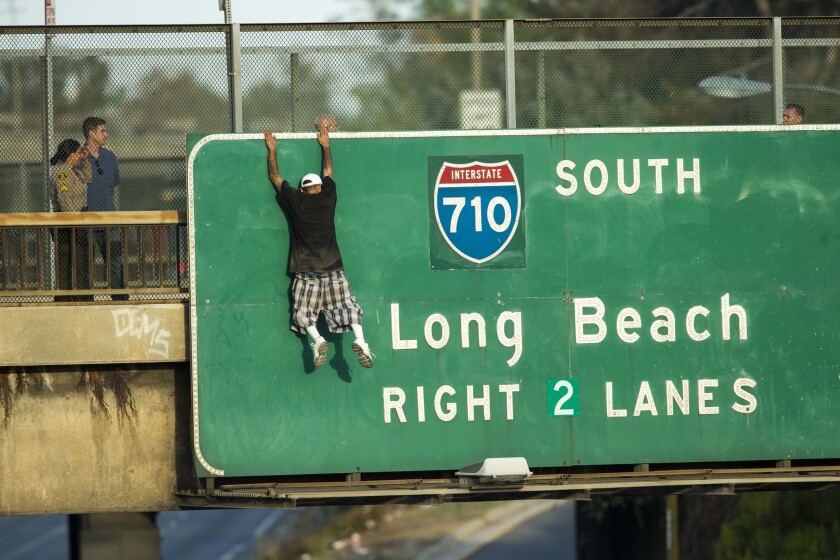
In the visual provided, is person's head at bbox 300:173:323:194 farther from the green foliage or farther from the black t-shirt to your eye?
the green foliage

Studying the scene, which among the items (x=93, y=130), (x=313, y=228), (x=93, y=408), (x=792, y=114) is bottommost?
(x=93, y=408)

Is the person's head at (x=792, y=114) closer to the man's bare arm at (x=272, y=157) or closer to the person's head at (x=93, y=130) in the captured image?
the man's bare arm at (x=272, y=157)

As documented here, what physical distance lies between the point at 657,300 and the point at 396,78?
355cm

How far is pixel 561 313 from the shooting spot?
520 inches

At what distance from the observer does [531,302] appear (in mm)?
13188

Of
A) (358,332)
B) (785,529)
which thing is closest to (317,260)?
(358,332)

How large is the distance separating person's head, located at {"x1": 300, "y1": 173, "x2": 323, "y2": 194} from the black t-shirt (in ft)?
0.16

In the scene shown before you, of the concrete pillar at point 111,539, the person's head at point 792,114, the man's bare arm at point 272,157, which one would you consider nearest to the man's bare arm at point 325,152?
the man's bare arm at point 272,157

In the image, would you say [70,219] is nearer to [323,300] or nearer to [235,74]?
[235,74]

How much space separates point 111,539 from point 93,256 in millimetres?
19026

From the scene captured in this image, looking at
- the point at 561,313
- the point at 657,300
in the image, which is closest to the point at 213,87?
the point at 561,313

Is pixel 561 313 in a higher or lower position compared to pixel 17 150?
lower

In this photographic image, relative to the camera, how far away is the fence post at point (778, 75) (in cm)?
1362

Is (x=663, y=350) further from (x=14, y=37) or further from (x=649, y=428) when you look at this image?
(x=14, y=37)
